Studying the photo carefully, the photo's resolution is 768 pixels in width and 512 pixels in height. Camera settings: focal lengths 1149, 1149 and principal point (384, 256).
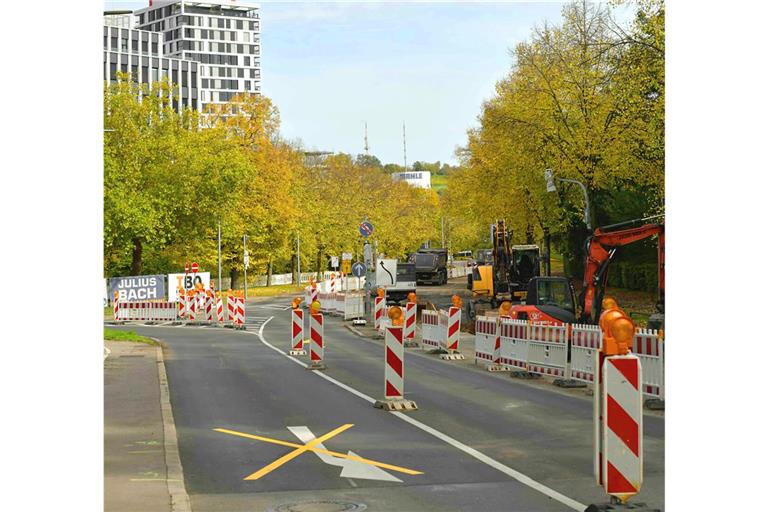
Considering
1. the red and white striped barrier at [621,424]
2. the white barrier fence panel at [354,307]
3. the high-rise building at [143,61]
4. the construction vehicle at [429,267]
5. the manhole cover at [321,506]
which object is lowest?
the manhole cover at [321,506]

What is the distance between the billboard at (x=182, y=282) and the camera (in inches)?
2131

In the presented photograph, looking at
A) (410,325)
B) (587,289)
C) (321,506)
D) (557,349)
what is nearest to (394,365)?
(557,349)

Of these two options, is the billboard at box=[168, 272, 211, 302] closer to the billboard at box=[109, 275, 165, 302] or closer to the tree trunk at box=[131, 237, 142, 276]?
the billboard at box=[109, 275, 165, 302]

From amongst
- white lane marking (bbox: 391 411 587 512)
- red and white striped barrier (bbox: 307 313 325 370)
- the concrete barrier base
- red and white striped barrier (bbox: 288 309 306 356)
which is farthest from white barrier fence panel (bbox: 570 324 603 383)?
red and white striped barrier (bbox: 288 309 306 356)

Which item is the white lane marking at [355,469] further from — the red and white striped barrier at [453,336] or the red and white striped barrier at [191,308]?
the red and white striped barrier at [191,308]

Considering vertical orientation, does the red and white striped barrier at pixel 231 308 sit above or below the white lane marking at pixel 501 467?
above

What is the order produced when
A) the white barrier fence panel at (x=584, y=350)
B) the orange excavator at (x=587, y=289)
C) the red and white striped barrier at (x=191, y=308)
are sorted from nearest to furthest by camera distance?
the white barrier fence panel at (x=584, y=350) < the orange excavator at (x=587, y=289) < the red and white striped barrier at (x=191, y=308)

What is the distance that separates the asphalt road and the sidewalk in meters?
0.35

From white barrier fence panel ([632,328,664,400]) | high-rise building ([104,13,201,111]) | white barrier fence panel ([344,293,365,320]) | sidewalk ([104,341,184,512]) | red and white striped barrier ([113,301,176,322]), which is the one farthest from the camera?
high-rise building ([104,13,201,111])

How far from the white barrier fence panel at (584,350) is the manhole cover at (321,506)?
36.7 feet

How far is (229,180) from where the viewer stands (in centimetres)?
6700

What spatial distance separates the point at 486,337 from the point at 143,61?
Answer: 457 feet

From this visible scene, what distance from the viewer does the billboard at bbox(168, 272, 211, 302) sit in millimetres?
54125

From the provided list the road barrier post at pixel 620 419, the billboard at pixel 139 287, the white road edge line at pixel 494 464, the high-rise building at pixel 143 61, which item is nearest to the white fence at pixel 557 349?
the white road edge line at pixel 494 464
